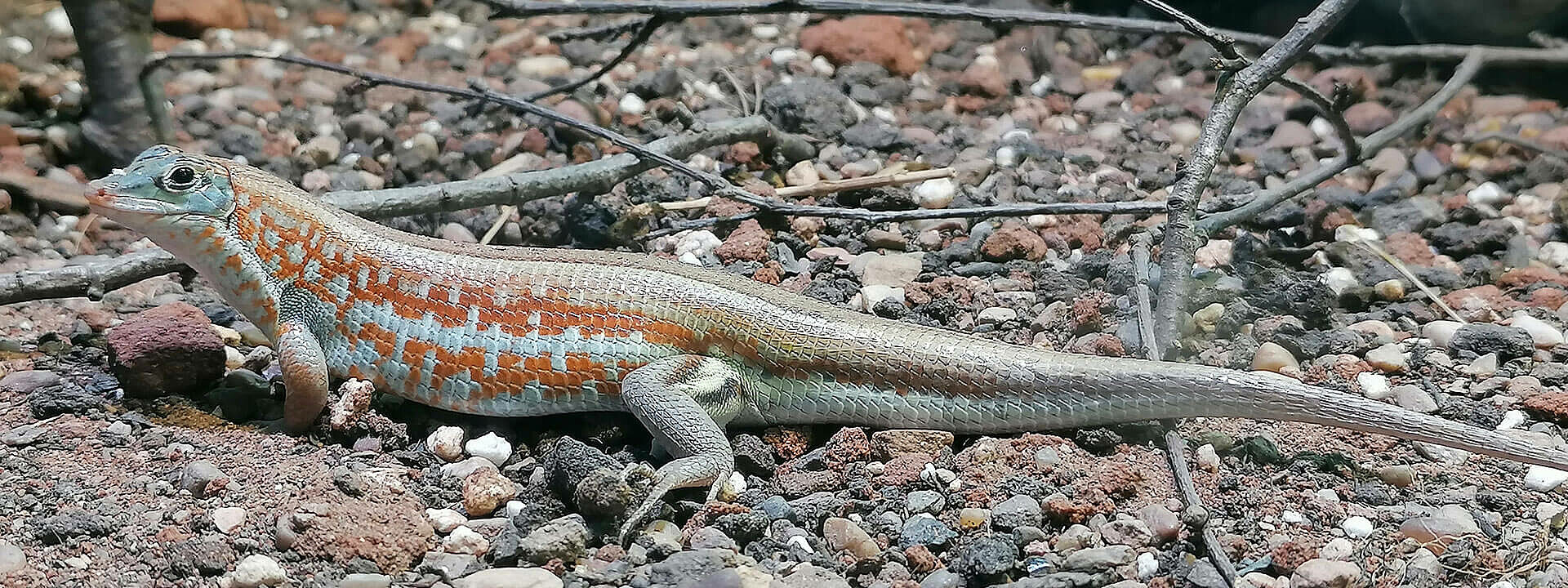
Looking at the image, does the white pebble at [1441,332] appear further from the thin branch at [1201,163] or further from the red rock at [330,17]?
the red rock at [330,17]

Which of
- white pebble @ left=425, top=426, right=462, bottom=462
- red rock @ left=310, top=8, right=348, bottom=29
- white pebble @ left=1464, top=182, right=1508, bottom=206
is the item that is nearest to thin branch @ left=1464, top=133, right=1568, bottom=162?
white pebble @ left=1464, top=182, right=1508, bottom=206

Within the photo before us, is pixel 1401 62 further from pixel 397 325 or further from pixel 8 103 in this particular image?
pixel 8 103

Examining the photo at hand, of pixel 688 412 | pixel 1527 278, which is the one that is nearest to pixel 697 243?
pixel 688 412

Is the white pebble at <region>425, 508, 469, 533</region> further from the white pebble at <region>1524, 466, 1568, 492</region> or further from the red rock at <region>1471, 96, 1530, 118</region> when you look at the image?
the red rock at <region>1471, 96, 1530, 118</region>

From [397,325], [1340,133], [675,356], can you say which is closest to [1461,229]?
[1340,133]

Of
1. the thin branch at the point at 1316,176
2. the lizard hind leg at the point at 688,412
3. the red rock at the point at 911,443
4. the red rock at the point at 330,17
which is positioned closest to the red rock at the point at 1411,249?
the thin branch at the point at 1316,176

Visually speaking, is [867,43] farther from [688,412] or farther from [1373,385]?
[688,412]
